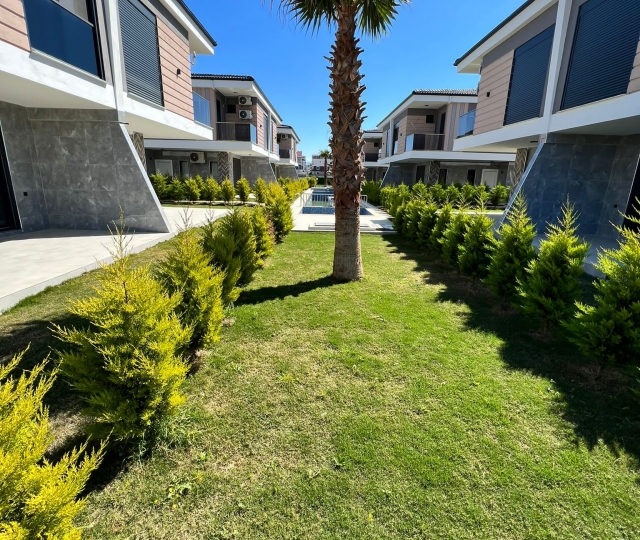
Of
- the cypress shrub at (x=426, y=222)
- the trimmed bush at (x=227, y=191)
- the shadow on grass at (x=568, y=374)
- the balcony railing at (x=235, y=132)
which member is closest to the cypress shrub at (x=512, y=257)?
the shadow on grass at (x=568, y=374)

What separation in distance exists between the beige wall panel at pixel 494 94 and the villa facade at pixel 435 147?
5.48m

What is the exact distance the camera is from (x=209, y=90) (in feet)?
80.9

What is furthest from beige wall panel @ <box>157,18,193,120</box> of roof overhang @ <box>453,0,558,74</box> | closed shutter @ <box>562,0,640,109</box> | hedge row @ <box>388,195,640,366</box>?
closed shutter @ <box>562,0,640,109</box>

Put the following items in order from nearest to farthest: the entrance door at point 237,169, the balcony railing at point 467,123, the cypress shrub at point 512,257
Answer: the cypress shrub at point 512,257
the balcony railing at point 467,123
the entrance door at point 237,169

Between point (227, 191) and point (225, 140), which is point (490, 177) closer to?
point (225, 140)

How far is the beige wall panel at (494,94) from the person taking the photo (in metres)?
14.4

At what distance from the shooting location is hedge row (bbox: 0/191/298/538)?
5.23ft

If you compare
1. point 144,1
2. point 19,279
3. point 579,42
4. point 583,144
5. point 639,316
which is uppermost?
point 144,1

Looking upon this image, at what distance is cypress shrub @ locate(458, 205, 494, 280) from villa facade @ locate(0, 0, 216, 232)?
903 cm

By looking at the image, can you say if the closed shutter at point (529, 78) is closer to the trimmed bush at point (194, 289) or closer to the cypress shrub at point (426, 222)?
the cypress shrub at point (426, 222)

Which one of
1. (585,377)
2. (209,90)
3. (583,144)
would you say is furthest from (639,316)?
(209,90)

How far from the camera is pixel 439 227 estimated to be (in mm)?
9539

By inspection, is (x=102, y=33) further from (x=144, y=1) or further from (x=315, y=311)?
(x=315, y=311)

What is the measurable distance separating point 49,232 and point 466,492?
12.1 meters
